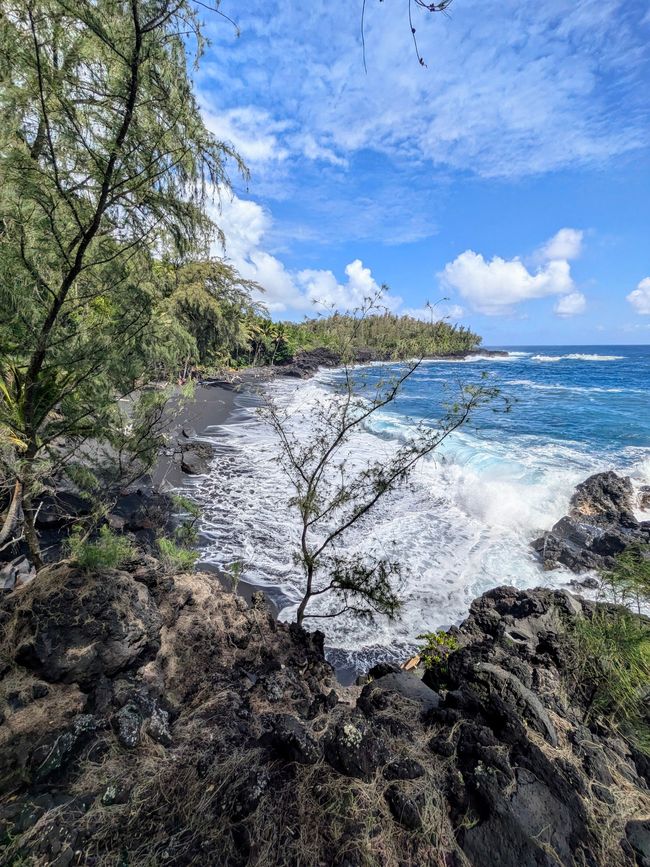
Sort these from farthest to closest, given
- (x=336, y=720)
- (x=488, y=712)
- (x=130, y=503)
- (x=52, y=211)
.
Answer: (x=130, y=503), (x=336, y=720), (x=488, y=712), (x=52, y=211)

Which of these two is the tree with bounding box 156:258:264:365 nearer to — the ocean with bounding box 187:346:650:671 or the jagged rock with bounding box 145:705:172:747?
the ocean with bounding box 187:346:650:671

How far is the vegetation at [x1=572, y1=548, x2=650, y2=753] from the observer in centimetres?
304

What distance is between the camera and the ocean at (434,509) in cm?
747

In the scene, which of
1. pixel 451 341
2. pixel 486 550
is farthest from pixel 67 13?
pixel 486 550

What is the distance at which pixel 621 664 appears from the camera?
10.2 feet

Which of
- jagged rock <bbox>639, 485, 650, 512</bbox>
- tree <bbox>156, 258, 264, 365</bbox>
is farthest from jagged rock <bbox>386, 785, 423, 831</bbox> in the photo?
tree <bbox>156, 258, 264, 365</bbox>

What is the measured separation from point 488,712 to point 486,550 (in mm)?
7499

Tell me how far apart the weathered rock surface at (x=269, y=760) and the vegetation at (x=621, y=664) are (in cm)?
16

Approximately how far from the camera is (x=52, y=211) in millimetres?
2951

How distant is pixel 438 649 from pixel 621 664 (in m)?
3.04

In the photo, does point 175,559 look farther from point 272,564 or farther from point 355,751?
point 355,751

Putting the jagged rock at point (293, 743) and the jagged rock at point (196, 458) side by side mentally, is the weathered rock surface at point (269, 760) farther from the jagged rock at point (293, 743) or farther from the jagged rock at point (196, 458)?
the jagged rock at point (196, 458)

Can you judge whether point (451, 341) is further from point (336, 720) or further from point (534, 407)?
point (534, 407)

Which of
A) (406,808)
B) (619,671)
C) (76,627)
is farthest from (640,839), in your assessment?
(76,627)
